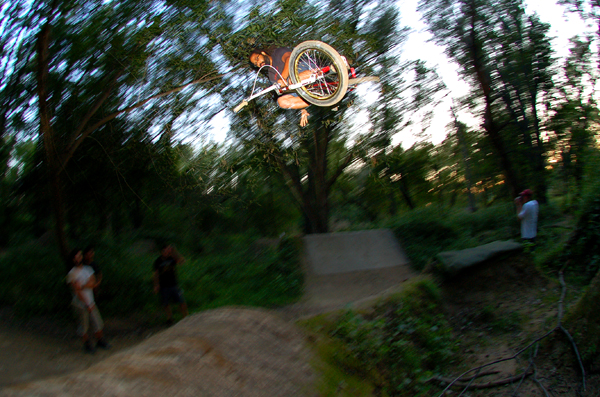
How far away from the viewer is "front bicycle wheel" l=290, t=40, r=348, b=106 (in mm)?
4973

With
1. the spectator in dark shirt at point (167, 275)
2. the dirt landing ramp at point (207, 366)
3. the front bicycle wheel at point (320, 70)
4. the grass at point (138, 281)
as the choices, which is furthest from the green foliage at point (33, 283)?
the front bicycle wheel at point (320, 70)

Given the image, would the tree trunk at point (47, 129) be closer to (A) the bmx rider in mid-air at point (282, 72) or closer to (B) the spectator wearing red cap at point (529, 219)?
(A) the bmx rider in mid-air at point (282, 72)

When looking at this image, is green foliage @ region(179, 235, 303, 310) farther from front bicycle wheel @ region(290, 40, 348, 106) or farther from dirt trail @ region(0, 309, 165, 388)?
front bicycle wheel @ region(290, 40, 348, 106)

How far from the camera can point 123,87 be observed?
31.0 feet

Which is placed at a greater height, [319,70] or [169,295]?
[319,70]

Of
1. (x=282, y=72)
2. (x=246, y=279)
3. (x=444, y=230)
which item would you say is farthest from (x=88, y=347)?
(x=444, y=230)

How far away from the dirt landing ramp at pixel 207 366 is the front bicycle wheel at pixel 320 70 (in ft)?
9.61

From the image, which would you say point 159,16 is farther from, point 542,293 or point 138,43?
point 542,293

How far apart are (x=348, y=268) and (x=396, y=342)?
6247 millimetres

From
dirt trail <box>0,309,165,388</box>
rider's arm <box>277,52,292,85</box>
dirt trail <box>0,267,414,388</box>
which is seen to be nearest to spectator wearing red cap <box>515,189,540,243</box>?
dirt trail <box>0,267,414,388</box>

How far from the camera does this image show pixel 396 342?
5.67 metres

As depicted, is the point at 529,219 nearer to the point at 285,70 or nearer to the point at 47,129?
the point at 285,70

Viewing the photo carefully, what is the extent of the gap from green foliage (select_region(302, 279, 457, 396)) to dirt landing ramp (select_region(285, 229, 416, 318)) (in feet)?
11.1

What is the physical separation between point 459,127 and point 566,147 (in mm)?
5117
